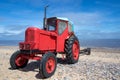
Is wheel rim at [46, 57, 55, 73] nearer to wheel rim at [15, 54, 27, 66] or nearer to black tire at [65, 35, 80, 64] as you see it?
wheel rim at [15, 54, 27, 66]

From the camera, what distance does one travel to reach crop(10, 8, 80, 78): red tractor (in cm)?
850

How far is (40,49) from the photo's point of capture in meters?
9.17

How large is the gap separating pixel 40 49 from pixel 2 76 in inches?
87.2

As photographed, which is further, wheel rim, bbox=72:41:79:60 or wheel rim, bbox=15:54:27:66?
wheel rim, bbox=72:41:79:60

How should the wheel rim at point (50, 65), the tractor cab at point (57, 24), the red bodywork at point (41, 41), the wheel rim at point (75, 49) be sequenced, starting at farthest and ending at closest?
the wheel rim at point (75, 49) < the tractor cab at point (57, 24) < the red bodywork at point (41, 41) < the wheel rim at point (50, 65)

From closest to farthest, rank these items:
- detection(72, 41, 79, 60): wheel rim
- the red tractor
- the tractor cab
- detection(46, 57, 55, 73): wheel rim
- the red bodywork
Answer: detection(46, 57, 55, 73): wheel rim → the red tractor → the red bodywork → the tractor cab → detection(72, 41, 79, 60): wheel rim

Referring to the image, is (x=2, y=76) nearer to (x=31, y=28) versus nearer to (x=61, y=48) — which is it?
(x=31, y=28)

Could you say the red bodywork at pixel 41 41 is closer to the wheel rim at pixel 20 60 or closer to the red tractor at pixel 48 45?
the red tractor at pixel 48 45

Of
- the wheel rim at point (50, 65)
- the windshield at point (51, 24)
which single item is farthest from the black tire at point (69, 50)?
the wheel rim at point (50, 65)

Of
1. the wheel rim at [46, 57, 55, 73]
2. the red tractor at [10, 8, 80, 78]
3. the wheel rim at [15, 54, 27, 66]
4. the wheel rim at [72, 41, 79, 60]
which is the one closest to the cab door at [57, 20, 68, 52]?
the red tractor at [10, 8, 80, 78]

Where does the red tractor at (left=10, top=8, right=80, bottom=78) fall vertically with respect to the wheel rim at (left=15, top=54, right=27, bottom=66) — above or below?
above

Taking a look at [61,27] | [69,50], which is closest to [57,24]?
[61,27]

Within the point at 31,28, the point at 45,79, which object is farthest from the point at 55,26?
the point at 45,79

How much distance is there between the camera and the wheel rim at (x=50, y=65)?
8344 millimetres
